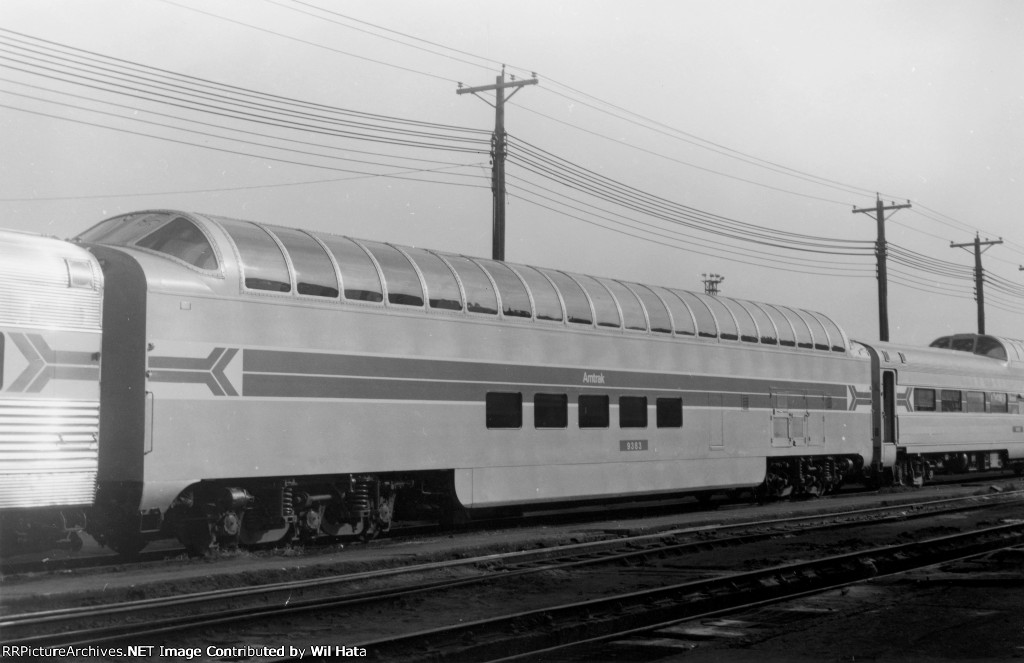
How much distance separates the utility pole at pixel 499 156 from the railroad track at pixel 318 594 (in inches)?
304

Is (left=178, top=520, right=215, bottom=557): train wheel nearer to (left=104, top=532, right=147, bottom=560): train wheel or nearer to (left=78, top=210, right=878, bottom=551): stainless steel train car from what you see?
(left=78, top=210, right=878, bottom=551): stainless steel train car

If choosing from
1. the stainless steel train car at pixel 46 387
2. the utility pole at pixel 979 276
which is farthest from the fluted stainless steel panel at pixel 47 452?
the utility pole at pixel 979 276

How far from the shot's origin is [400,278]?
50.8 feet

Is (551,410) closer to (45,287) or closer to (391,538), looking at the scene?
(391,538)

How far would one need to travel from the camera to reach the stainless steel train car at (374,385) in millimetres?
12578

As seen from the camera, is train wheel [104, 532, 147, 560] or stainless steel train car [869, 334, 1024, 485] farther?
stainless steel train car [869, 334, 1024, 485]

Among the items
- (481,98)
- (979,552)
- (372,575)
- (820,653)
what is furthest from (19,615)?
(481,98)

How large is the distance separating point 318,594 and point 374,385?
4492 millimetres

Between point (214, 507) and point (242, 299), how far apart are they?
8.22 feet

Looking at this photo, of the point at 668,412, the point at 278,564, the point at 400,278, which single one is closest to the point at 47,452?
the point at 278,564

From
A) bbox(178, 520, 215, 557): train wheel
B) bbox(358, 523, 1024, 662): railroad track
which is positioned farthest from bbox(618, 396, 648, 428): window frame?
bbox(178, 520, 215, 557): train wheel

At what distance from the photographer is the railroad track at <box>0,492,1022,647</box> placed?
28.7 ft

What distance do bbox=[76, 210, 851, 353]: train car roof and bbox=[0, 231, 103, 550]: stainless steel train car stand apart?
157 centimetres

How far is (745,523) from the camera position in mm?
18688
